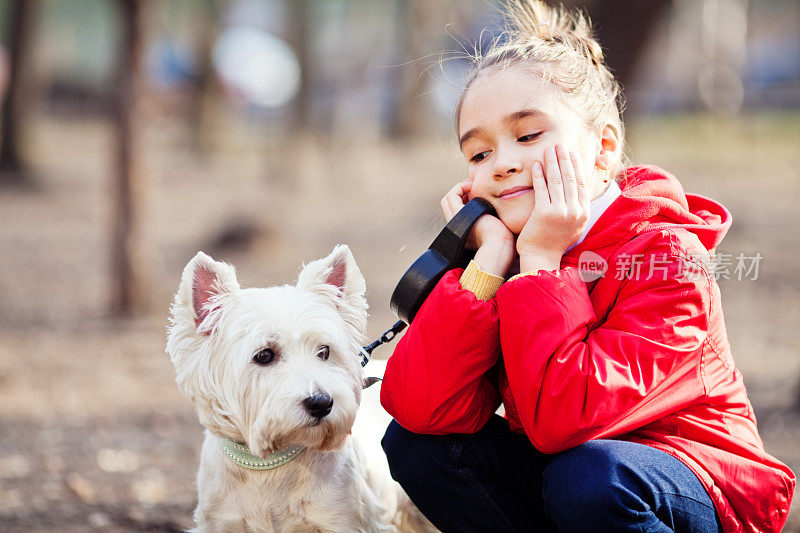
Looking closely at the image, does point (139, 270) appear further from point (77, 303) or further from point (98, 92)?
point (98, 92)

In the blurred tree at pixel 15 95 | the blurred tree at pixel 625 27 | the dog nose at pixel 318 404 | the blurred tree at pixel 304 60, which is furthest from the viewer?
the blurred tree at pixel 304 60

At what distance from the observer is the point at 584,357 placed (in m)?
2.14

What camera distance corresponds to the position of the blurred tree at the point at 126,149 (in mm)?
6695

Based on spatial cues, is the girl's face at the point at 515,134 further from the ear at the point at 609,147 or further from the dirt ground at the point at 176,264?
the dirt ground at the point at 176,264

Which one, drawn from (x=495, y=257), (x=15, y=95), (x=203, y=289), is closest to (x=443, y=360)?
(x=495, y=257)

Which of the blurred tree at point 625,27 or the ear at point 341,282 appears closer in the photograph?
the ear at point 341,282

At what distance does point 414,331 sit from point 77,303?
6.20m

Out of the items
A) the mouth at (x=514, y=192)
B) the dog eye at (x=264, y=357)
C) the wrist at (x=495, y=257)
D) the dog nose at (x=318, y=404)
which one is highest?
the mouth at (x=514, y=192)

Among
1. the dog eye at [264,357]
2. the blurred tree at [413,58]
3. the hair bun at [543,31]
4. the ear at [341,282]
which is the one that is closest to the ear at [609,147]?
the hair bun at [543,31]

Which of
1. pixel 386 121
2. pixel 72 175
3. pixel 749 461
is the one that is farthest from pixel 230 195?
pixel 386 121

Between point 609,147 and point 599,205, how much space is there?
22 cm

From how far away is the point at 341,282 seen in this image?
261 centimetres

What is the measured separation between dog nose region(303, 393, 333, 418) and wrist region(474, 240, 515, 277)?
60 centimetres

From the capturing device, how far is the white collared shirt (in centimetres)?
244
